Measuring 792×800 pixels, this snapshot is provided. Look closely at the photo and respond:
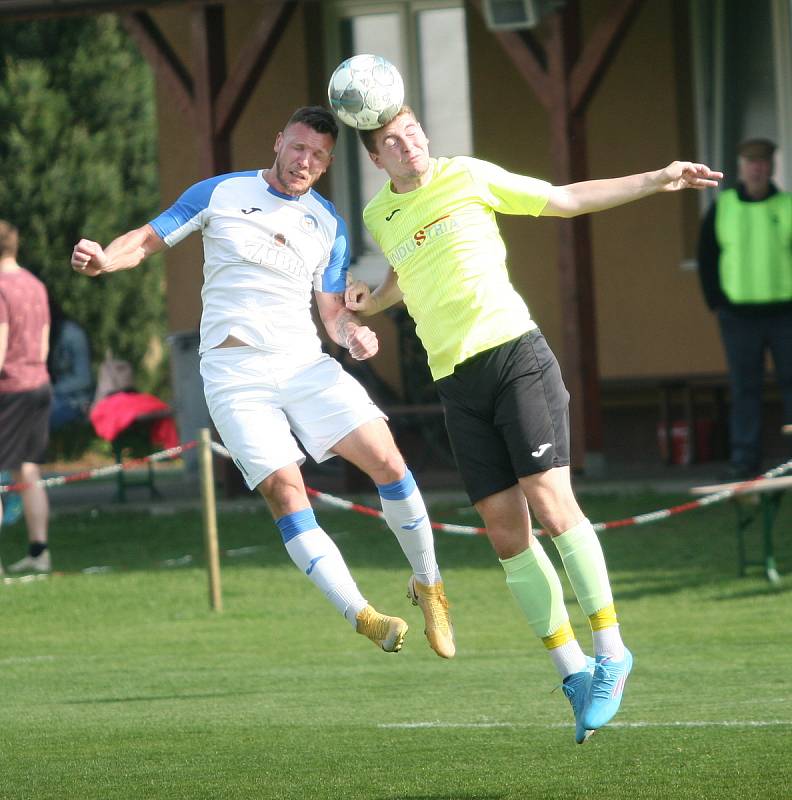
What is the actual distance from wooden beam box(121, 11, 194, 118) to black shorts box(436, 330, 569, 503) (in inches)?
369

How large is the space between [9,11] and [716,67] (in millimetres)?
6224

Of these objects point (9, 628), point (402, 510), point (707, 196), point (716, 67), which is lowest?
point (9, 628)

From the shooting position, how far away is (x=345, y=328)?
7.28 m

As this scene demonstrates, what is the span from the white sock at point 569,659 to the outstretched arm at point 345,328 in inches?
51.5

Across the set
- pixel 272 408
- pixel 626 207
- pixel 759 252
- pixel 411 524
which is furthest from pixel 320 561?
pixel 626 207

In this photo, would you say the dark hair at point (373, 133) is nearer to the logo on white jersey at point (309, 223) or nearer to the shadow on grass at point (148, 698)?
the logo on white jersey at point (309, 223)

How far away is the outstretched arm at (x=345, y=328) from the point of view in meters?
7.09

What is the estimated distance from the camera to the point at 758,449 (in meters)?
13.5

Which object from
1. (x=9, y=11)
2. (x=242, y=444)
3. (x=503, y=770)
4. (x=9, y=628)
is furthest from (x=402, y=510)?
(x=9, y=11)

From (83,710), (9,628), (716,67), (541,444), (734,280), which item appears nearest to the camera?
(541,444)

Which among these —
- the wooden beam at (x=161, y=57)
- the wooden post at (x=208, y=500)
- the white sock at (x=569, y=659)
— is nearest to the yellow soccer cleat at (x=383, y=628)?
the white sock at (x=569, y=659)

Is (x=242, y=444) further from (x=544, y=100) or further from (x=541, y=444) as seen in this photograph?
(x=544, y=100)

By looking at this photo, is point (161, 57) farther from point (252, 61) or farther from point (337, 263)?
point (337, 263)

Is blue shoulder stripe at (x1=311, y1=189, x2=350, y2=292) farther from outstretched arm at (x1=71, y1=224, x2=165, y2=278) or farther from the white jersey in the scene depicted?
outstretched arm at (x1=71, y1=224, x2=165, y2=278)
